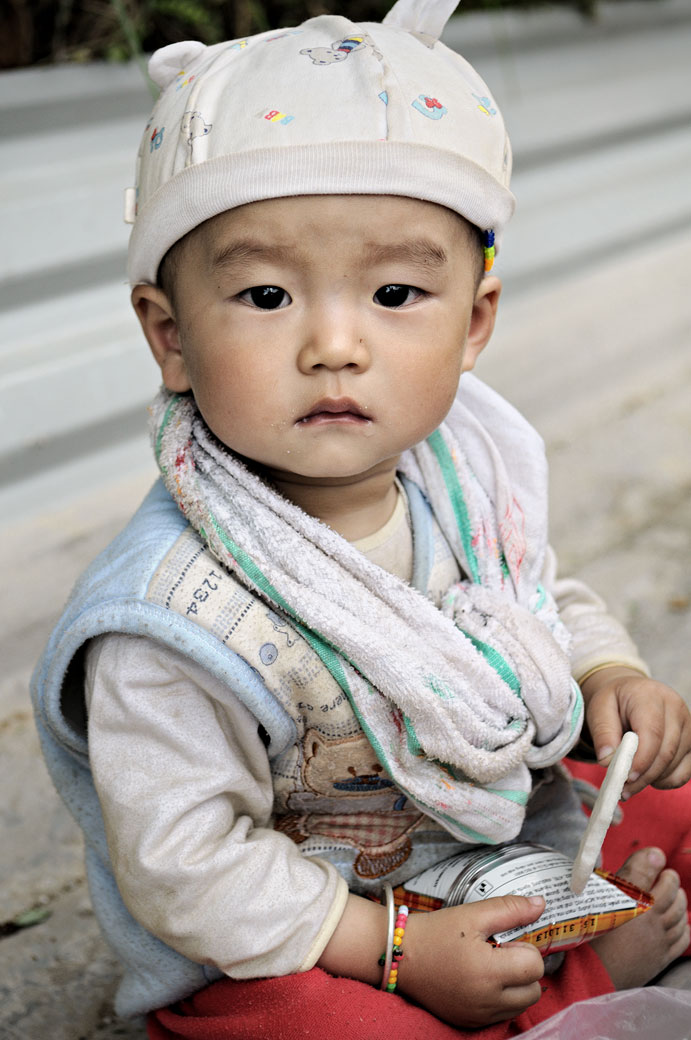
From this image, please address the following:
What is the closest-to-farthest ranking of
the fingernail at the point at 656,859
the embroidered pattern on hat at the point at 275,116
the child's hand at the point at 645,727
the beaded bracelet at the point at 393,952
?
the embroidered pattern on hat at the point at 275,116 → the beaded bracelet at the point at 393,952 → the child's hand at the point at 645,727 → the fingernail at the point at 656,859

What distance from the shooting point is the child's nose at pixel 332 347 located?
3.63ft

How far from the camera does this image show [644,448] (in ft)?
9.78

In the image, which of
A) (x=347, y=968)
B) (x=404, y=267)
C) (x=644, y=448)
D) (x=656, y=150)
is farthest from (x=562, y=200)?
(x=347, y=968)

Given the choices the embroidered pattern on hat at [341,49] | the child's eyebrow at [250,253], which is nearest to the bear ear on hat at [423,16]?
the embroidered pattern on hat at [341,49]

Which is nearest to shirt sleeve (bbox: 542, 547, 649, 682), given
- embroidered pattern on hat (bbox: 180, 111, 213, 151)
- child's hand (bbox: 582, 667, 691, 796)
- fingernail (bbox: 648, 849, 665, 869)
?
child's hand (bbox: 582, 667, 691, 796)

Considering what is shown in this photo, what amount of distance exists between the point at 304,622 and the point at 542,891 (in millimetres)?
439

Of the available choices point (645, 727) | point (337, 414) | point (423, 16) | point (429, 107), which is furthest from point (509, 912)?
point (423, 16)

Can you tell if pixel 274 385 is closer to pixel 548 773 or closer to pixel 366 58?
pixel 366 58

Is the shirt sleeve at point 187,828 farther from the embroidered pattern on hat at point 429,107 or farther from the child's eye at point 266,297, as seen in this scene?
the embroidered pattern on hat at point 429,107

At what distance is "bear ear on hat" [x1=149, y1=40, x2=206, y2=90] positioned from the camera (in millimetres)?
1236

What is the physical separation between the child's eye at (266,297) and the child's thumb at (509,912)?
2.33 ft

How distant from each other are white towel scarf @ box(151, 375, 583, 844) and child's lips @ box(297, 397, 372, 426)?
0.12 metres

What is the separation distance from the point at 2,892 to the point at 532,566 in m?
0.99

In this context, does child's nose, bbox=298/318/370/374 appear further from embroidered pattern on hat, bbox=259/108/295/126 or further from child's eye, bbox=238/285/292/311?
embroidered pattern on hat, bbox=259/108/295/126
